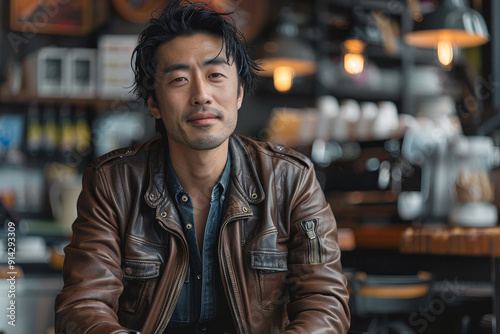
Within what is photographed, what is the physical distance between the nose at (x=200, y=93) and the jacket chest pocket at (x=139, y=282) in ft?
1.40

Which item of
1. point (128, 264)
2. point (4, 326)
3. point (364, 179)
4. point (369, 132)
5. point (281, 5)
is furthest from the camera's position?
point (281, 5)

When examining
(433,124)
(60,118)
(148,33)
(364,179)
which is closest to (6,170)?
(60,118)

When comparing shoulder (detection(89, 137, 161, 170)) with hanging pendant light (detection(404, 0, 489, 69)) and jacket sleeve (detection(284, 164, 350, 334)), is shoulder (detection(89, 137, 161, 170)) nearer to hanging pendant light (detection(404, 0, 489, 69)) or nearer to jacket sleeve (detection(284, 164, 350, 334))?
jacket sleeve (detection(284, 164, 350, 334))

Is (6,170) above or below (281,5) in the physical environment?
below

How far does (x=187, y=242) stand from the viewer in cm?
184

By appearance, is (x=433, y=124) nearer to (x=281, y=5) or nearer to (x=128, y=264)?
(x=281, y=5)

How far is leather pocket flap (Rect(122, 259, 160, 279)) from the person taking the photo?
1.81 m

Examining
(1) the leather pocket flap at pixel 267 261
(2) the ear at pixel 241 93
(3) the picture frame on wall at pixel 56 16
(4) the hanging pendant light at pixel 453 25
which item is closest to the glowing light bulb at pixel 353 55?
(4) the hanging pendant light at pixel 453 25

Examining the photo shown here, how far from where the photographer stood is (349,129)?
629 centimetres

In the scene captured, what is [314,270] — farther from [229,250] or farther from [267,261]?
[229,250]

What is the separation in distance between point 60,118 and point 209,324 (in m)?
4.52

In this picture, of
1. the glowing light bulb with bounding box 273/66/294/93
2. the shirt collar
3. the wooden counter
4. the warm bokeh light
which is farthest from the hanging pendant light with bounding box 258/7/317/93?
the shirt collar

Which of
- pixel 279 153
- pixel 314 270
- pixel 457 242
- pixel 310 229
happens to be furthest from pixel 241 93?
pixel 457 242

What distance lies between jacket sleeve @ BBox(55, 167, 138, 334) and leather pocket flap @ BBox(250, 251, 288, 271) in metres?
0.34
